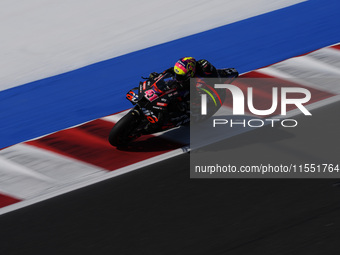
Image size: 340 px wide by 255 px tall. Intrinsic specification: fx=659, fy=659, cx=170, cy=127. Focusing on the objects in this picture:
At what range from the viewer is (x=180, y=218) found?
7570 millimetres

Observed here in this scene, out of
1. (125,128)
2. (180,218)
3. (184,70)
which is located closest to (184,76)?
(184,70)

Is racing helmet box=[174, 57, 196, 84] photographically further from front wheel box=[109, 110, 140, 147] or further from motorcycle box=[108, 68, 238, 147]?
front wheel box=[109, 110, 140, 147]

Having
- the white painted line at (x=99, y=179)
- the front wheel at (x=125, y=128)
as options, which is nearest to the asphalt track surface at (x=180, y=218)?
the white painted line at (x=99, y=179)

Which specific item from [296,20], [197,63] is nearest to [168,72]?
[197,63]

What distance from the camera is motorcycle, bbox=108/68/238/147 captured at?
9.21 m

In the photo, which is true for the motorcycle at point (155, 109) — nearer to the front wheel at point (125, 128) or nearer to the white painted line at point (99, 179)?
the front wheel at point (125, 128)

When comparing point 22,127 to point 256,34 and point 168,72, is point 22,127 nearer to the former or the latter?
point 168,72

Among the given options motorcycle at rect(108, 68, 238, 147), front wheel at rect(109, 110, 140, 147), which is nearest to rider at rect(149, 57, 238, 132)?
motorcycle at rect(108, 68, 238, 147)

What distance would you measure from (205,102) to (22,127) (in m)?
3.37

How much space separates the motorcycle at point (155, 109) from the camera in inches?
363

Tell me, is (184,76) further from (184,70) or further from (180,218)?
(180,218)

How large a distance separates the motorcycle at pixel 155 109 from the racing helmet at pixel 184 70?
107mm

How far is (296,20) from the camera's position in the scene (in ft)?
46.0

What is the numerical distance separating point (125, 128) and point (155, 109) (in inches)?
20.6
